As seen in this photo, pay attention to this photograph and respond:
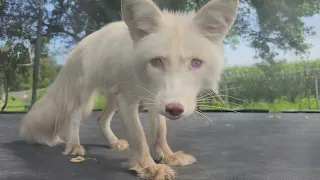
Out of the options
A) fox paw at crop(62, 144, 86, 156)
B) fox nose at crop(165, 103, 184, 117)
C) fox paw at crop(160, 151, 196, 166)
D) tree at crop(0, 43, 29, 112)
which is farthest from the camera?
tree at crop(0, 43, 29, 112)

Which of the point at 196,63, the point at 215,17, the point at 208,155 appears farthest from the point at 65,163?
the point at 215,17

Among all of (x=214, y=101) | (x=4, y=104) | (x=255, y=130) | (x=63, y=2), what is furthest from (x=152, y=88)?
(x=4, y=104)

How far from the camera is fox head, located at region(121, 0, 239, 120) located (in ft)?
3.74

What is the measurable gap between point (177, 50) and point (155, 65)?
0.26ft

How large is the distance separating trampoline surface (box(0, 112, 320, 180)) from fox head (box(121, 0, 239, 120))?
287 mm

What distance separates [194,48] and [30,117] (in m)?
1.18

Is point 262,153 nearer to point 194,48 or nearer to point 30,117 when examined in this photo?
point 194,48

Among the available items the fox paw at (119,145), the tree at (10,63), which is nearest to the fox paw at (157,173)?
the fox paw at (119,145)

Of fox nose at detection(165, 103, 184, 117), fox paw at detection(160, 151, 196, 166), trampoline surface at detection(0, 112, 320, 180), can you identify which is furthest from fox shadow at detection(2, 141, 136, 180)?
fox nose at detection(165, 103, 184, 117)

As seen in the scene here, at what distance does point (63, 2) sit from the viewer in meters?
2.83

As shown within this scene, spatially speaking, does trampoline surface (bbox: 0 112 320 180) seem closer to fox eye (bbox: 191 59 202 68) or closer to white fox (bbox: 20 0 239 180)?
white fox (bbox: 20 0 239 180)

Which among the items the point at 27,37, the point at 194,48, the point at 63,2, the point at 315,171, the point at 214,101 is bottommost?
the point at 315,171

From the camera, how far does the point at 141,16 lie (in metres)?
1.28

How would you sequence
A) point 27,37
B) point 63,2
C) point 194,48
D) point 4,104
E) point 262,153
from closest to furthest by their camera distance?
point 194,48, point 262,153, point 63,2, point 27,37, point 4,104
